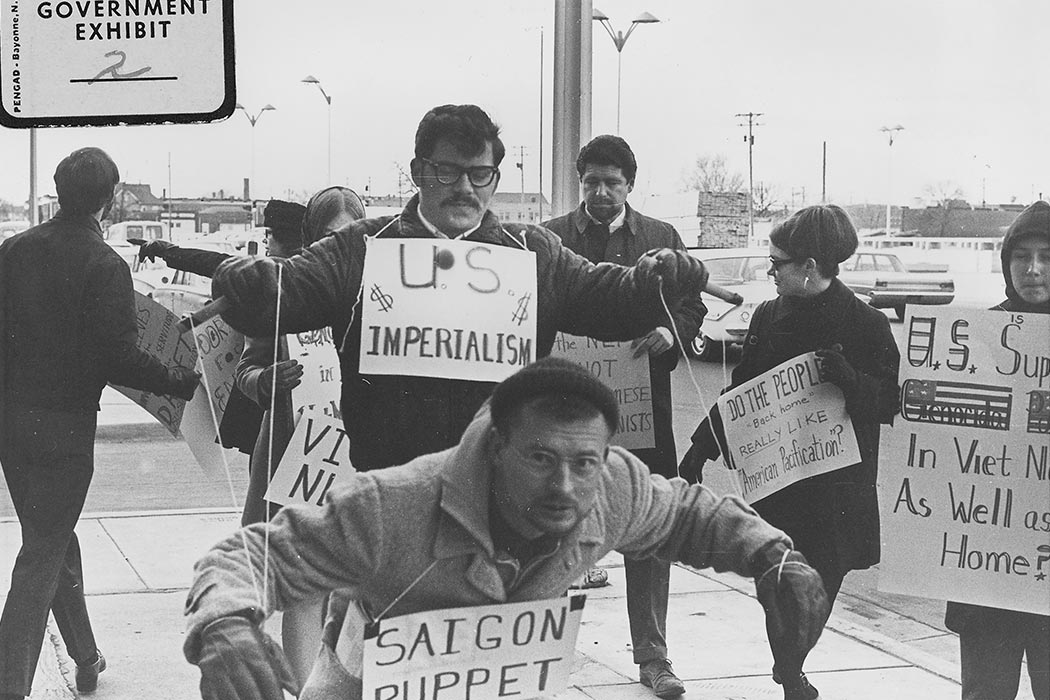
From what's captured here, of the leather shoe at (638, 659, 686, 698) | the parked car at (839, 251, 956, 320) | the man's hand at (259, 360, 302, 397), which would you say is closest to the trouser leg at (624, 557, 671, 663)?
the leather shoe at (638, 659, 686, 698)

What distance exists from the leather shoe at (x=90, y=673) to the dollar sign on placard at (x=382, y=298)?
3.95 ft

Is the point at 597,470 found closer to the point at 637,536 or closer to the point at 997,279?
the point at 637,536

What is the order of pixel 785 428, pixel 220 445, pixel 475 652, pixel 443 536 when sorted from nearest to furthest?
1. pixel 443 536
2. pixel 475 652
3. pixel 220 445
4. pixel 785 428

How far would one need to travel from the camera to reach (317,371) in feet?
11.9

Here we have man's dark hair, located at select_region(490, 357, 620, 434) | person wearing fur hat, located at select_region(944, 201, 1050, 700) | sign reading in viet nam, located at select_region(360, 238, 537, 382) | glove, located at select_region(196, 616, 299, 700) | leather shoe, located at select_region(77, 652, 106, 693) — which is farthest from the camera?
leather shoe, located at select_region(77, 652, 106, 693)

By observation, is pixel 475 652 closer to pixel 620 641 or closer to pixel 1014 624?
pixel 620 641

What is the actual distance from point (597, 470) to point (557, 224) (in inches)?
24.5

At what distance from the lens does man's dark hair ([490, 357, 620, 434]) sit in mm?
3383

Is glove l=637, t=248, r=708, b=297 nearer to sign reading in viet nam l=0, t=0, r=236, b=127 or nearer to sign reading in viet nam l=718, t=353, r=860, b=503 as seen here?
sign reading in viet nam l=718, t=353, r=860, b=503

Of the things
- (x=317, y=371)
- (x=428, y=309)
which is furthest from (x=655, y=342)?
(x=317, y=371)

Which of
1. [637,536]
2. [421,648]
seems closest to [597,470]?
[637,536]

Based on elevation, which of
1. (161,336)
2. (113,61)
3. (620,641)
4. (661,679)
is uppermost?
(113,61)

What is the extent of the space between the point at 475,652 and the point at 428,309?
0.73 metres

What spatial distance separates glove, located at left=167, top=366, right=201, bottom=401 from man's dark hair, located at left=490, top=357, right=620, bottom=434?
2.23 feet
